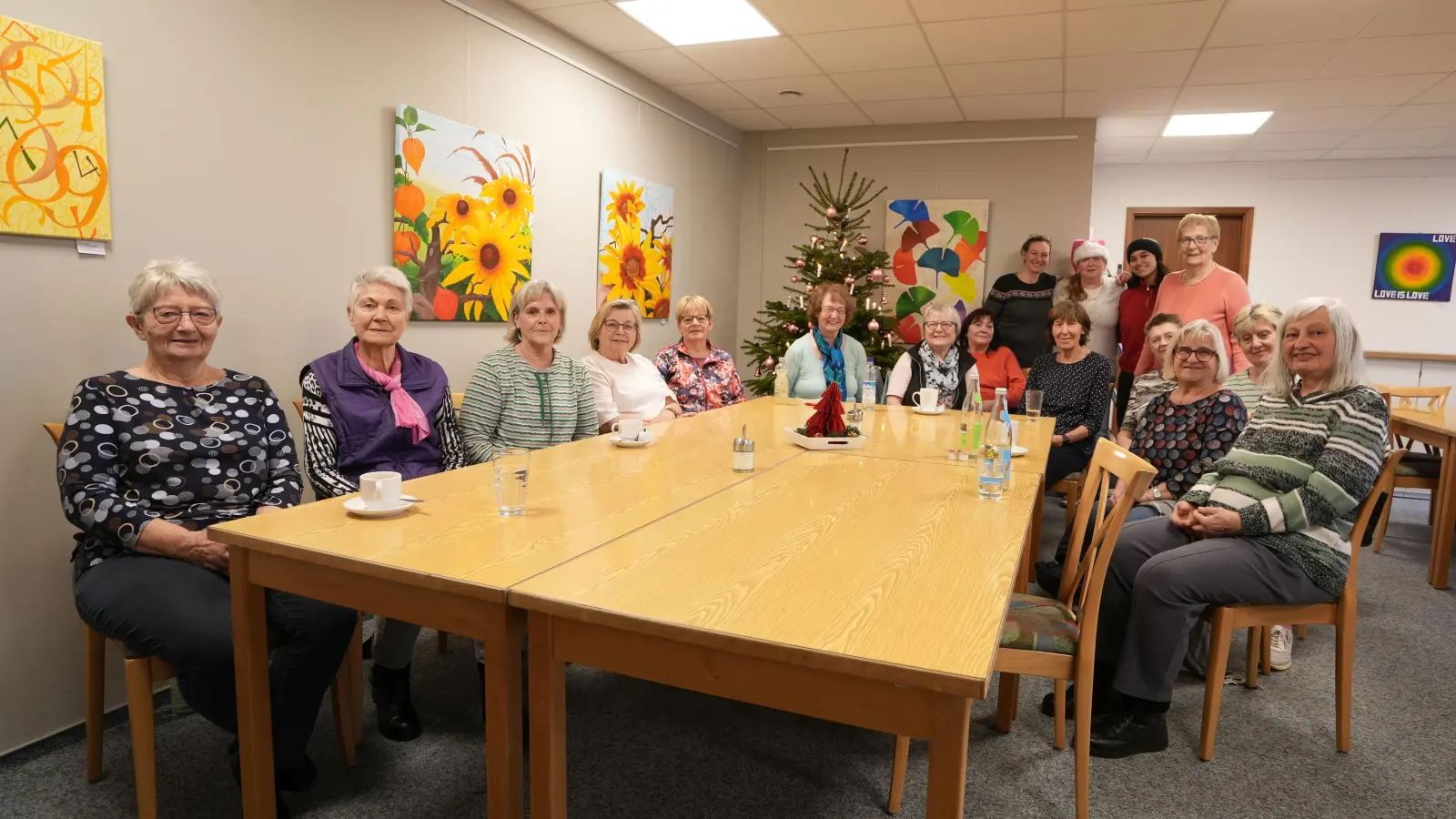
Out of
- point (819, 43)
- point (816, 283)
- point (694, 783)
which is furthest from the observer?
point (816, 283)

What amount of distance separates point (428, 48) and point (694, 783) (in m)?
3.01

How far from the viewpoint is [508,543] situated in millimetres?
1449

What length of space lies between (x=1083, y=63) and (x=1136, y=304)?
1499mm

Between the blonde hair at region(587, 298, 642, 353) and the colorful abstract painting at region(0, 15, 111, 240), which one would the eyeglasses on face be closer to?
the colorful abstract painting at region(0, 15, 111, 240)

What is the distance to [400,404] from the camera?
236cm

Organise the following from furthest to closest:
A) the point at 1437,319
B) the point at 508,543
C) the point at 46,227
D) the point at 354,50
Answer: the point at 1437,319, the point at 354,50, the point at 46,227, the point at 508,543

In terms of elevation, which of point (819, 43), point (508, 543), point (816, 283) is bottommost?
point (508, 543)

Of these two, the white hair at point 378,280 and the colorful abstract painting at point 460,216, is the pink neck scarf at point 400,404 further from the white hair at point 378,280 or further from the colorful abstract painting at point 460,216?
the colorful abstract painting at point 460,216

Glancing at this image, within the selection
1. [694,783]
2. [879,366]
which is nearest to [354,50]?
[694,783]

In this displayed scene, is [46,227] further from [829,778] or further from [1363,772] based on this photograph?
[1363,772]

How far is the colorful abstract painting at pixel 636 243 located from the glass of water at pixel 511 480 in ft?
10.5

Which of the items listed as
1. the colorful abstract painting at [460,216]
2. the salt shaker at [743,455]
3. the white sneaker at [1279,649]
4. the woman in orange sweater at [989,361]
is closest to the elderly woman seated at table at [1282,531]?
the white sneaker at [1279,649]

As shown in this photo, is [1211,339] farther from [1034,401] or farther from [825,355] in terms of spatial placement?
[825,355]

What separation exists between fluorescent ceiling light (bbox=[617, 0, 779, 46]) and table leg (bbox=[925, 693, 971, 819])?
3.52 meters
